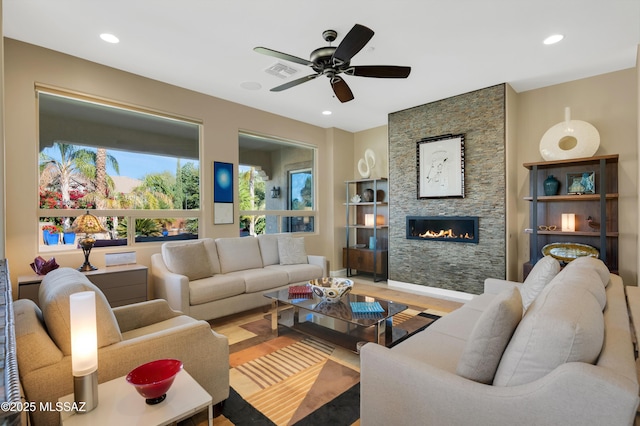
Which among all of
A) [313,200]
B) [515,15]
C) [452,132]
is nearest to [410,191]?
[452,132]

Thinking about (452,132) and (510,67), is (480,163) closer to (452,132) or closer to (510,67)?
(452,132)

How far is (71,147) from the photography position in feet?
11.2

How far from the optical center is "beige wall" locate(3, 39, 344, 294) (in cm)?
300

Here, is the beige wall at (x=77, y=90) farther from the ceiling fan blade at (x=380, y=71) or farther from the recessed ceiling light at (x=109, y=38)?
the ceiling fan blade at (x=380, y=71)

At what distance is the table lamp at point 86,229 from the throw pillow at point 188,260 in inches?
26.9

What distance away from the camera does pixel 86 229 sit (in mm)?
3082

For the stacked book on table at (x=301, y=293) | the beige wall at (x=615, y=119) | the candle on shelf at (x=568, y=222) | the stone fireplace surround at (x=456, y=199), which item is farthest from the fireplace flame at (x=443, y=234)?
the stacked book on table at (x=301, y=293)

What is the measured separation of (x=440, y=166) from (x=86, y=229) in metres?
4.55

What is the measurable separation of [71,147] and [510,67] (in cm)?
508

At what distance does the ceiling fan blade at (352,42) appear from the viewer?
2.12m

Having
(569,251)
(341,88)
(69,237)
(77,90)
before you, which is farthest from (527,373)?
(77,90)

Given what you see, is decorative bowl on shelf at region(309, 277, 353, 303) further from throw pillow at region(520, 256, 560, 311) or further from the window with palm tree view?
the window with palm tree view

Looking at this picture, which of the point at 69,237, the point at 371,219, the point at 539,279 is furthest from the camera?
the point at 371,219

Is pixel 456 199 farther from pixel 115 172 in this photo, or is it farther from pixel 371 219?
pixel 115 172
